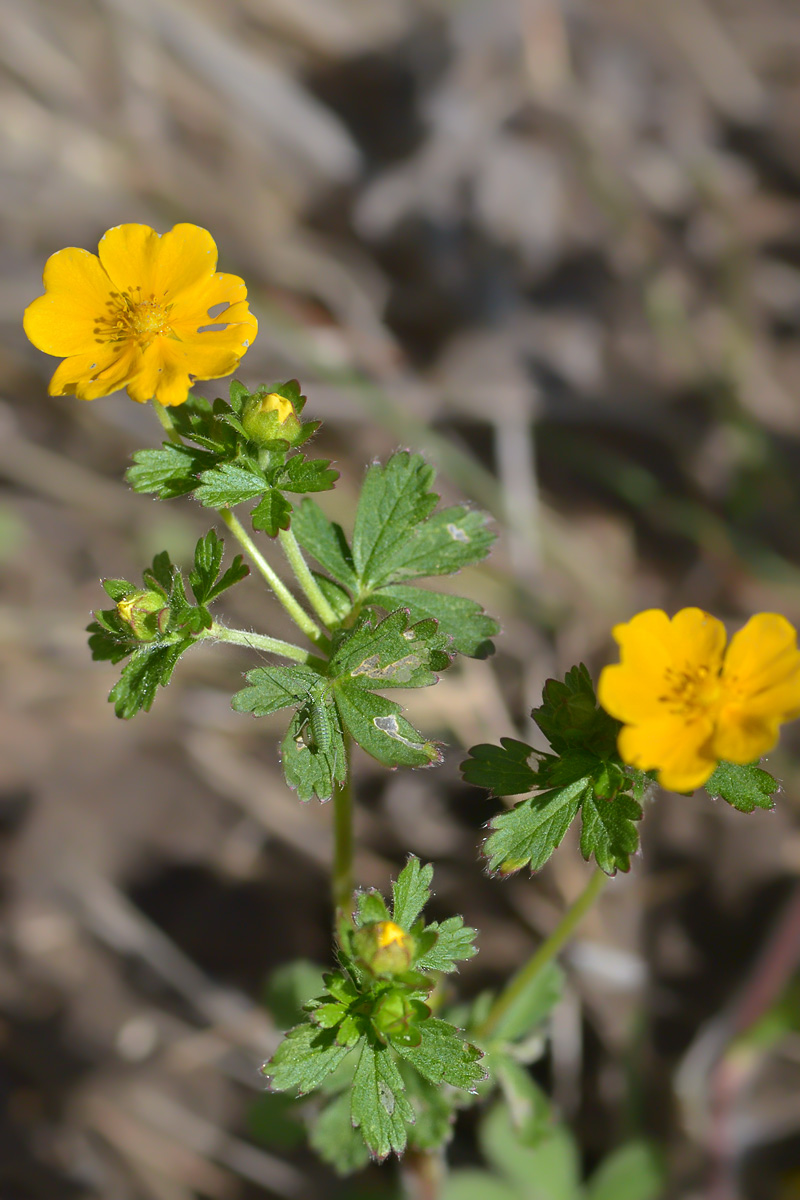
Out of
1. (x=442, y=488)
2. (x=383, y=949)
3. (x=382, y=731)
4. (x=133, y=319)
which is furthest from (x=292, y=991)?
(x=442, y=488)

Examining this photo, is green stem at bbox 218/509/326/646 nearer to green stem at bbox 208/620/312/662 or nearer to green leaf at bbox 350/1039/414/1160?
green stem at bbox 208/620/312/662

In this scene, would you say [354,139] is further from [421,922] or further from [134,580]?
[421,922]

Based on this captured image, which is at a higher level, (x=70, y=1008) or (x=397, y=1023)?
(x=70, y=1008)

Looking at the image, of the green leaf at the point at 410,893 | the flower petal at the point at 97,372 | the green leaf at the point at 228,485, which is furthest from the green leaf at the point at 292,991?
the flower petal at the point at 97,372

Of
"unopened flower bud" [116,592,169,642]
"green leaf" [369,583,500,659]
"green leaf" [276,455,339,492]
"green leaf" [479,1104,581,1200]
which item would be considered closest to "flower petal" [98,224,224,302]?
"green leaf" [276,455,339,492]

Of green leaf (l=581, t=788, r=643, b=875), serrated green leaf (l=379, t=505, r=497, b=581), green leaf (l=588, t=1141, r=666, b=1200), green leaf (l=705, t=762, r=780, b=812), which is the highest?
serrated green leaf (l=379, t=505, r=497, b=581)

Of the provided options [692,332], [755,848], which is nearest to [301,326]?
[692,332]

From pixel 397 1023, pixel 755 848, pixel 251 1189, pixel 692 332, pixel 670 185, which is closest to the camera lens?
pixel 397 1023
